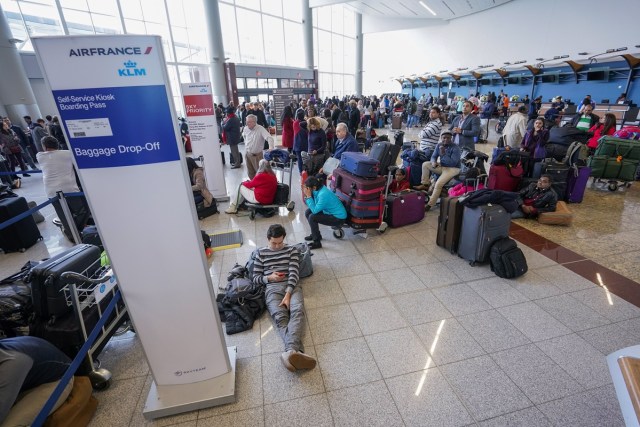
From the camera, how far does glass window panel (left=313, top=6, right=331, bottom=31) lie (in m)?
24.7

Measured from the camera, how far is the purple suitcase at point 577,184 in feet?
18.9

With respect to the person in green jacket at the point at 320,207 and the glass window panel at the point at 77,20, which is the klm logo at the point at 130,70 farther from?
the glass window panel at the point at 77,20

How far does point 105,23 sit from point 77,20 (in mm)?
1026

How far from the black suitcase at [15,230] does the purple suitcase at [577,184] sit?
30.8 feet

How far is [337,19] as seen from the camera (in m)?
26.8

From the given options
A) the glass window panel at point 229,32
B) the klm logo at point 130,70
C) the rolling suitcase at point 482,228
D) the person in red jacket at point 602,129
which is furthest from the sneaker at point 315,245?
the glass window panel at point 229,32

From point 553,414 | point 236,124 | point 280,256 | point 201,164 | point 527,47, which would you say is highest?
point 527,47

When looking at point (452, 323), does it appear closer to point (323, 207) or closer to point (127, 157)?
point (323, 207)

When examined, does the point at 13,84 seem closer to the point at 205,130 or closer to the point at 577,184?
the point at 205,130

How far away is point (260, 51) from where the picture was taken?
805 inches

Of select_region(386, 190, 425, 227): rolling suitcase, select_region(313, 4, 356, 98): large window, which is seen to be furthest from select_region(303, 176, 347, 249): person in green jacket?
select_region(313, 4, 356, 98): large window

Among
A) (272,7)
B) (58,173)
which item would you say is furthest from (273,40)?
(58,173)

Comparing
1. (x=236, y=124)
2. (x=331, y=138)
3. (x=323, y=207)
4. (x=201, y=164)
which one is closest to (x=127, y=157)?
(x=323, y=207)

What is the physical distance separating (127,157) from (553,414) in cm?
314
